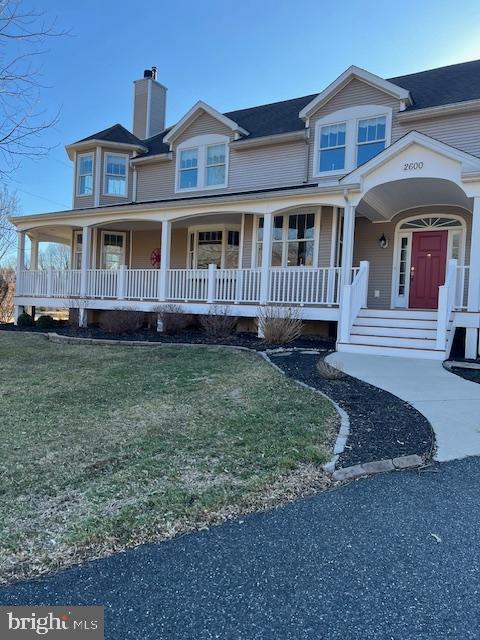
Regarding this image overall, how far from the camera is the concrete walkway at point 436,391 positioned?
4.34 meters

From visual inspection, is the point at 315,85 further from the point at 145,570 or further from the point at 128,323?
the point at 145,570

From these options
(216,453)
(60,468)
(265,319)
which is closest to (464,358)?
(265,319)

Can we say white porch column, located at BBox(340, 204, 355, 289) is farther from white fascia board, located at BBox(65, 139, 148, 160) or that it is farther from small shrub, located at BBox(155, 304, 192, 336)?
white fascia board, located at BBox(65, 139, 148, 160)

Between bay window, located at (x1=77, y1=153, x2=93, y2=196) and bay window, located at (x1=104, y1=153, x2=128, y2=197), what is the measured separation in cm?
67

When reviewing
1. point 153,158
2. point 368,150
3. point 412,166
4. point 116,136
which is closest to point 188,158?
point 153,158

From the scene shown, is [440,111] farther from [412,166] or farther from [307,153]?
[307,153]

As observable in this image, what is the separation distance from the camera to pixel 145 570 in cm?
237

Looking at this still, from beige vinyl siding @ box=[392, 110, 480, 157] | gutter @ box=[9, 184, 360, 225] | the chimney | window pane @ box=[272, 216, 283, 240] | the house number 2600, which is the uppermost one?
the chimney

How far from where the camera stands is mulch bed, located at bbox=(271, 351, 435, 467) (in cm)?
397

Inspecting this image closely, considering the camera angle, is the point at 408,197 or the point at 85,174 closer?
the point at 408,197

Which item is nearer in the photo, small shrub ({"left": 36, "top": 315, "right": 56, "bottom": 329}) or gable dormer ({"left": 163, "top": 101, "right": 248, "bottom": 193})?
small shrub ({"left": 36, "top": 315, "right": 56, "bottom": 329})

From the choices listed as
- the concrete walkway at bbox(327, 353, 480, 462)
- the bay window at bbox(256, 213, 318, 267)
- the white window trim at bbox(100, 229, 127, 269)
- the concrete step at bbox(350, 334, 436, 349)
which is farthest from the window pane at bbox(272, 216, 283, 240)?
the white window trim at bbox(100, 229, 127, 269)

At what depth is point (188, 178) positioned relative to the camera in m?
15.8

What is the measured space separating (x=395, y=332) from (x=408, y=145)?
4.00m
